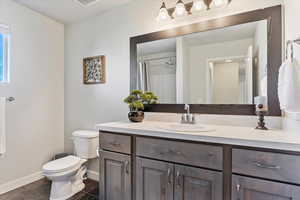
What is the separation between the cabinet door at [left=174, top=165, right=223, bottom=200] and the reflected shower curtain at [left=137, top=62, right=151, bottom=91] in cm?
106

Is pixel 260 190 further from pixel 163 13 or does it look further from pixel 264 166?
pixel 163 13

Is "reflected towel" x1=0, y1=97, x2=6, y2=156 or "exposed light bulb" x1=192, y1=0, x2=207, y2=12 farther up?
"exposed light bulb" x1=192, y1=0, x2=207, y2=12

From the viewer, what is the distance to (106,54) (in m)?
2.39

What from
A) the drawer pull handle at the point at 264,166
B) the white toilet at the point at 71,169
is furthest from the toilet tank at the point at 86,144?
the drawer pull handle at the point at 264,166

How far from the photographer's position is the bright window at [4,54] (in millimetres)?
2168

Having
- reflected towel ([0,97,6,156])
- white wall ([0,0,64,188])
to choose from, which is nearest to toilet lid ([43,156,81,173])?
reflected towel ([0,97,6,156])

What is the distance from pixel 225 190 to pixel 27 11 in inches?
120

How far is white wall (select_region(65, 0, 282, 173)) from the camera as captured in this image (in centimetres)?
213

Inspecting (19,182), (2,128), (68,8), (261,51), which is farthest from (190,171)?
(68,8)

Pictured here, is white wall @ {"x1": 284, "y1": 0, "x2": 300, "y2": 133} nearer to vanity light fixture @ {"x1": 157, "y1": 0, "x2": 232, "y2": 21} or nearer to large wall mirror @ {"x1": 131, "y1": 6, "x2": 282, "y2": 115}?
large wall mirror @ {"x1": 131, "y1": 6, "x2": 282, "y2": 115}

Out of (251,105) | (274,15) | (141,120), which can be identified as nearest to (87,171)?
(141,120)

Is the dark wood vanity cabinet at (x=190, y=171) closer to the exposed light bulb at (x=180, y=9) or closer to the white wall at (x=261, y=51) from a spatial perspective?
the white wall at (x=261, y=51)

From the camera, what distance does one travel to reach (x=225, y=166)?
114 cm

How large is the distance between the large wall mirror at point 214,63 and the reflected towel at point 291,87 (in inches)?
19.2
